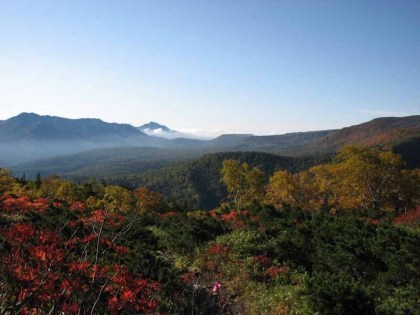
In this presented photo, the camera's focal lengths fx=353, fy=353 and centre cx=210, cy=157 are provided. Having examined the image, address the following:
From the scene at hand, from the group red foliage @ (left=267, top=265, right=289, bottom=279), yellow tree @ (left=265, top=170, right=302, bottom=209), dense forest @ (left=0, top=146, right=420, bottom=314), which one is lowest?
yellow tree @ (left=265, top=170, right=302, bottom=209)

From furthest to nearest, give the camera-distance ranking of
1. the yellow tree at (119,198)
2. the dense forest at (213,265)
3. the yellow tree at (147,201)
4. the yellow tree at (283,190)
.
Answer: the yellow tree at (147,201)
the yellow tree at (119,198)
the yellow tree at (283,190)
the dense forest at (213,265)

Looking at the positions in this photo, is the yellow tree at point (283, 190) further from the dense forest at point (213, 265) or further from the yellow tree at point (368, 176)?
the dense forest at point (213, 265)

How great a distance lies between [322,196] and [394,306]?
55650 millimetres

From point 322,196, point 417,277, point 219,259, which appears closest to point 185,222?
point 219,259

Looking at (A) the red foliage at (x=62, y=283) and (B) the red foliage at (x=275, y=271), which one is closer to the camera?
(A) the red foliage at (x=62, y=283)

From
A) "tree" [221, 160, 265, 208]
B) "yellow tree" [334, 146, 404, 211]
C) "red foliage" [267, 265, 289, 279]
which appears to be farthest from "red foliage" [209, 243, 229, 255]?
"tree" [221, 160, 265, 208]

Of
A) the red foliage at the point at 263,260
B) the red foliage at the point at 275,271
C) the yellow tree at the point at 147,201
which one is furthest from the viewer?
the yellow tree at the point at 147,201

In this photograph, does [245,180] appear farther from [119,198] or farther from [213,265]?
[213,265]

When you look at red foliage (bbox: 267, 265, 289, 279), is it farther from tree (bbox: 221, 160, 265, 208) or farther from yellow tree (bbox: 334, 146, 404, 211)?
tree (bbox: 221, 160, 265, 208)

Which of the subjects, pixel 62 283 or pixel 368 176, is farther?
pixel 368 176

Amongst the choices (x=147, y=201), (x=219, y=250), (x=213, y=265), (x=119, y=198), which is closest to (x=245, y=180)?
(x=147, y=201)

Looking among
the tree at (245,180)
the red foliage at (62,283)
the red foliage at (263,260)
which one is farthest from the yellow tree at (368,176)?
the red foliage at (62,283)

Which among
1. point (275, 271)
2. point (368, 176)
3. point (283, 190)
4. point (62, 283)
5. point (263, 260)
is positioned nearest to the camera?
point (62, 283)

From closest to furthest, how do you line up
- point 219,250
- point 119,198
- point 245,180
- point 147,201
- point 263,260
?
point 263,260, point 219,250, point 119,198, point 147,201, point 245,180
